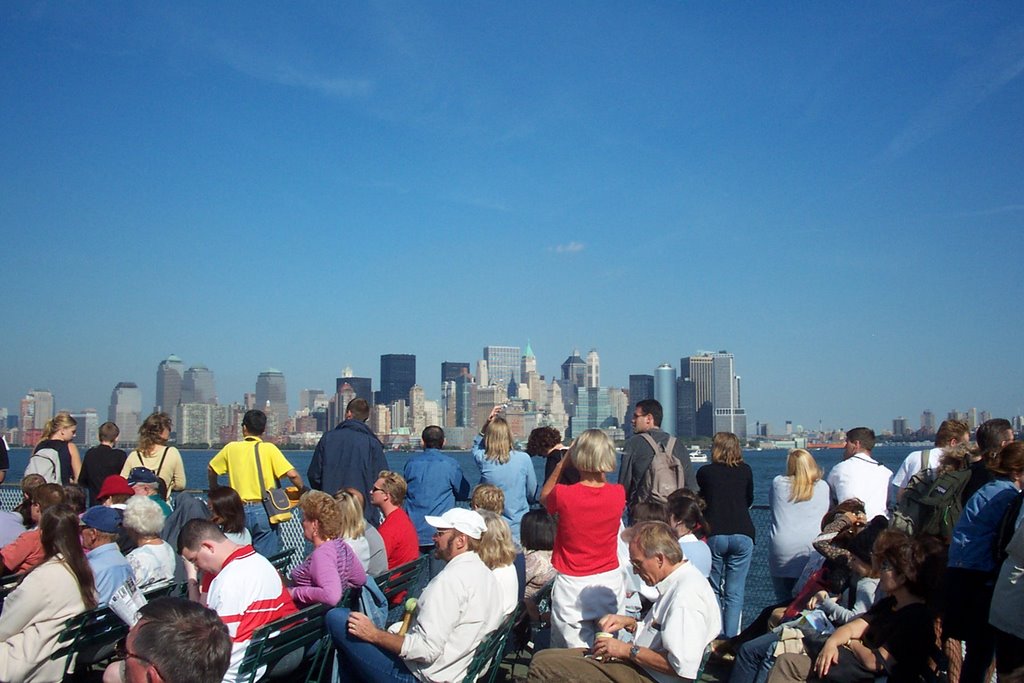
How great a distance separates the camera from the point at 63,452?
8.41 meters

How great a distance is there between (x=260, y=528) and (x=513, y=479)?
2024 mm

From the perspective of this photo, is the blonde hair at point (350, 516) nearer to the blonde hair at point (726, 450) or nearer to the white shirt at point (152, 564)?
the white shirt at point (152, 564)

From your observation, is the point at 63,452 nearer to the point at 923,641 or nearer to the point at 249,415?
the point at 249,415

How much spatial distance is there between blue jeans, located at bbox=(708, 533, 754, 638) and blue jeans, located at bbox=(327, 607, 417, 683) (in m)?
3.07

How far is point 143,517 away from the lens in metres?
5.64

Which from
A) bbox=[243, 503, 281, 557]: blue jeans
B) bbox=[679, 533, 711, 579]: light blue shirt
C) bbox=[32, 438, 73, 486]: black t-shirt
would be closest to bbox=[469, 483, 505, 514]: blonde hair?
bbox=[679, 533, 711, 579]: light blue shirt

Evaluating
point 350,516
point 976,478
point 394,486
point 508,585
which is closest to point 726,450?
point 976,478

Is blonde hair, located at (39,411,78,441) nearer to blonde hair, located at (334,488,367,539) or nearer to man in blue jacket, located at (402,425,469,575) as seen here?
man in blue jacket, located at (402,425,469,575)

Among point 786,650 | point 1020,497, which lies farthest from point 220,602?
point 1020,497

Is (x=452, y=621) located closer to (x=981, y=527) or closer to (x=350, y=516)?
(x=350, y=516)

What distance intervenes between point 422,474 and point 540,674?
306 centimetres

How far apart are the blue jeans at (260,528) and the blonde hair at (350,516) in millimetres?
1836

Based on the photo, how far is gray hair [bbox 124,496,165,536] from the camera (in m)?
5.61

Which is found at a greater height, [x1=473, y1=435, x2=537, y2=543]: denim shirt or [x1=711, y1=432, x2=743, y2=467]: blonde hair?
[x1=711, y1=432, x2=743, y2=467]: blonde hair
